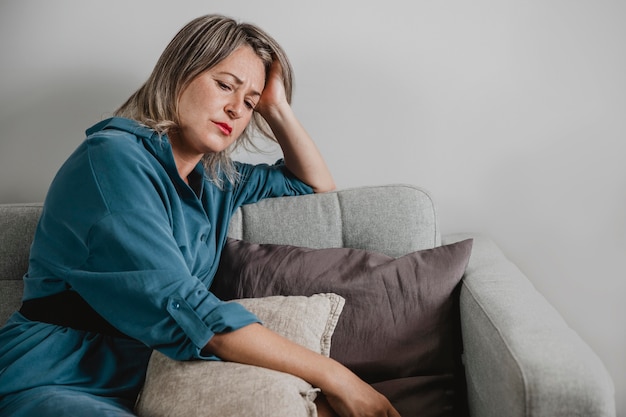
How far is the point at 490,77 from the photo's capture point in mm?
1763

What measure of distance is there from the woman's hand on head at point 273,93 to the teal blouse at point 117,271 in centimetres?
37

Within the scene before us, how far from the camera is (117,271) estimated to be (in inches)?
44.4

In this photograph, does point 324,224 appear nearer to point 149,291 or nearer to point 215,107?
point 215,107

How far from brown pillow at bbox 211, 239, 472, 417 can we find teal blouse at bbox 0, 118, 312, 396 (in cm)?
22

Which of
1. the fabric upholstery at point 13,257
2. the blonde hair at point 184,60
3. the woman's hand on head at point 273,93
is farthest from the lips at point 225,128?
the fabric upholstery at point 13,257

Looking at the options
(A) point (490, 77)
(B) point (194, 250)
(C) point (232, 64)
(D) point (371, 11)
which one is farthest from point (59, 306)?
(A) point (490, 77)

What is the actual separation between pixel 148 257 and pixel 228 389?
0.92 feet

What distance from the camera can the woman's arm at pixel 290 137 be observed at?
164 cm

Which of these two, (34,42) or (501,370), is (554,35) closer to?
(501,370)

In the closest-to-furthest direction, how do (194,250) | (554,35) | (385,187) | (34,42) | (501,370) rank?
(501,370) < (194,250) < (385,187) < (554,35) < (34,42)

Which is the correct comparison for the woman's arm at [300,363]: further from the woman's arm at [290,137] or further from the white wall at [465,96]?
the white wall at [465,96]

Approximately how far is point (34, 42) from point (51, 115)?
23 centimetres

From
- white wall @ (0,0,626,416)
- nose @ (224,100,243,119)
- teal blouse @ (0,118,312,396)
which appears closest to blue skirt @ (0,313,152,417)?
teal blouse @ (0,118,312,396)

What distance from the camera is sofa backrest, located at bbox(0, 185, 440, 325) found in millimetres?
1553
